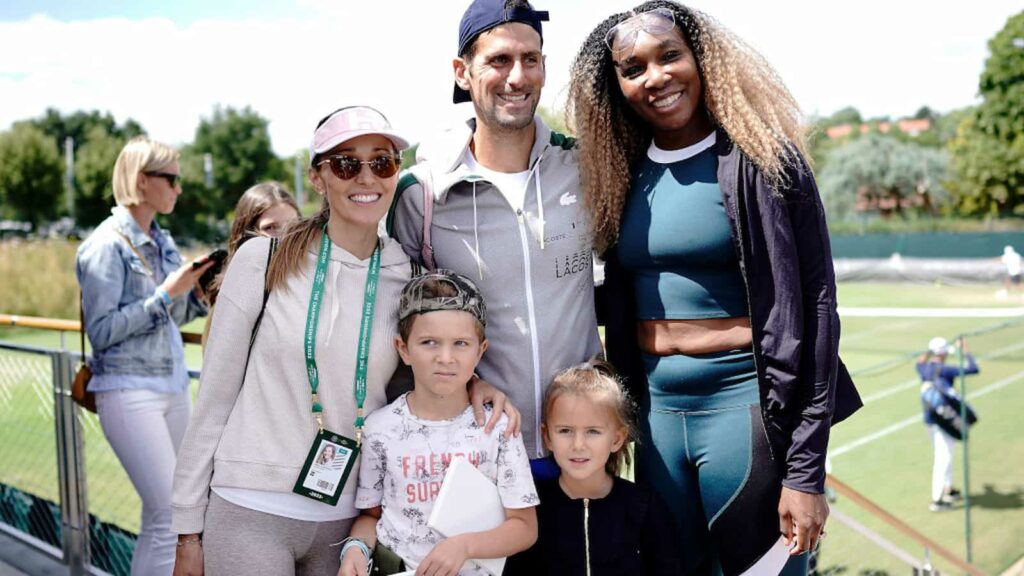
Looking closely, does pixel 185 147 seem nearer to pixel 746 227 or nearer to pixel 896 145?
pixel 896 145

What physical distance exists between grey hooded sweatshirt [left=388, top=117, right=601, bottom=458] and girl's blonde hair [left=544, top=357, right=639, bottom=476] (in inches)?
2.6

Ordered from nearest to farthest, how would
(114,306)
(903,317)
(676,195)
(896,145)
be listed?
1. (676,195)
2. (114,306)
3. (903,317)
4. (896,145)

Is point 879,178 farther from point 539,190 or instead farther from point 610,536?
point 610,536

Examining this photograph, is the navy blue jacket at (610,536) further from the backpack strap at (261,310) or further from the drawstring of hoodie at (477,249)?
the backpack strap at (261,310)

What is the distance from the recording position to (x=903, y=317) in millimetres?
26547

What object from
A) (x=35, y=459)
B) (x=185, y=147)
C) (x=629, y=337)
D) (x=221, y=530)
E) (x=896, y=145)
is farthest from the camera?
(x=896, y=145)

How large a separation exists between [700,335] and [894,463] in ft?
35.6

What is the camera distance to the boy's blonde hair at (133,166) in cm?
402

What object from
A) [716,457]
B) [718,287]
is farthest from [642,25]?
[716,457]

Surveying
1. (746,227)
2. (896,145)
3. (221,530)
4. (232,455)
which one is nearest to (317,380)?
(232,455)

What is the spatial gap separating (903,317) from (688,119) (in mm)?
26729

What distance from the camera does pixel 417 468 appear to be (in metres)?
2.26

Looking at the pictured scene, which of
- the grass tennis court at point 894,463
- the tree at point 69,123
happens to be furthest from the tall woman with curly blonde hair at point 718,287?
the tree at point 69,123

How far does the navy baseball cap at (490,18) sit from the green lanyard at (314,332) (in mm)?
749
